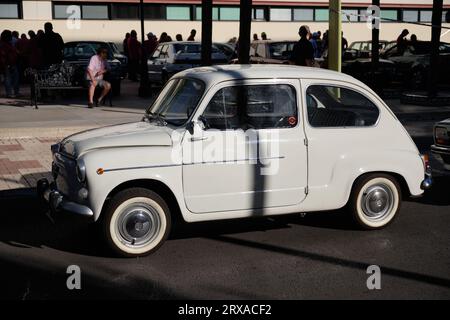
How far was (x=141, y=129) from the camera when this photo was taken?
631 centimetres

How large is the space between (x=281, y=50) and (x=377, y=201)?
14.3m

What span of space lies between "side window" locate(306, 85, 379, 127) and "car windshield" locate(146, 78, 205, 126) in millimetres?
1087

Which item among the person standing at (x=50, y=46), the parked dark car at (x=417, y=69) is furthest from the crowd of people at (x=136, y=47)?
the parked dark car at (x=417, y=69)

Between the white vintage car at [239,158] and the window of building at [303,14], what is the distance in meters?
32.4

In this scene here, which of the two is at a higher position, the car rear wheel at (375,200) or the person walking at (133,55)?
the person walking at (133,55)

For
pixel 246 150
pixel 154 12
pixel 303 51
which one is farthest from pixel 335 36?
pixel 154 12

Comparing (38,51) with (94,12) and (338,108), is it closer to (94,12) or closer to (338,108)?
(338,108)

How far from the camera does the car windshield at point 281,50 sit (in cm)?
2023

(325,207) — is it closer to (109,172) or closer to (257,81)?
(257,81)

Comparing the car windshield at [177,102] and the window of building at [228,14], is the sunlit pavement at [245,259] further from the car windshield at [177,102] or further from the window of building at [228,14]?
the window of building at [228,14]

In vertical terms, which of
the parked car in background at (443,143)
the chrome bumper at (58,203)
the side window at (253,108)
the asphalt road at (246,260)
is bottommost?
the asphalt road at (246,260)

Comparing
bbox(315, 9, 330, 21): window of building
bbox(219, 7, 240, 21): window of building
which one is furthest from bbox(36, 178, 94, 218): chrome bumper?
bbox(315, 9, 330, 21): window of building

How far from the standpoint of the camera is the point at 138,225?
589cm

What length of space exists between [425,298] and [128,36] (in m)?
21.6
